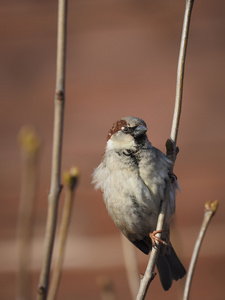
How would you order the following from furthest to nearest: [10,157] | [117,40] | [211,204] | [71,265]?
[117,40]
[10,157]
[71,265]
[211,204]

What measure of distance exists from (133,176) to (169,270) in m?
0.45

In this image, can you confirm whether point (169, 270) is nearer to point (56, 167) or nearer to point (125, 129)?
point (125, 129)

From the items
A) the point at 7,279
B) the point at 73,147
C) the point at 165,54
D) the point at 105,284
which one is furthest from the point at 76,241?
the point at 105,284

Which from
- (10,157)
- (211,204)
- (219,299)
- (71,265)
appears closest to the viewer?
(211,204)

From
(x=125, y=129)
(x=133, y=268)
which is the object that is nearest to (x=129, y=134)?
(x=125, y=129)

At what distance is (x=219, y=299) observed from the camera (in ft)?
9.05

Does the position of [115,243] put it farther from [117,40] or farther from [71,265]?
[117,40]

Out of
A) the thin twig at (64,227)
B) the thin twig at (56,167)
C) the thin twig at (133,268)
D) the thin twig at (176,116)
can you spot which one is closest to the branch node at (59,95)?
the thin twig at (56,167)

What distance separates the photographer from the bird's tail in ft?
5.56

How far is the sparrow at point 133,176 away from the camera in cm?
140

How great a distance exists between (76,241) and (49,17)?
1.57 m

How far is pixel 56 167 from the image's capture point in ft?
2.79

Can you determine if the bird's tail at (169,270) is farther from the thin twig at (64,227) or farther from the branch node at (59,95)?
the branch node at (59,95)

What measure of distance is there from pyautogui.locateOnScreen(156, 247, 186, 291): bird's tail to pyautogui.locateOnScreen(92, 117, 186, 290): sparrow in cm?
24
